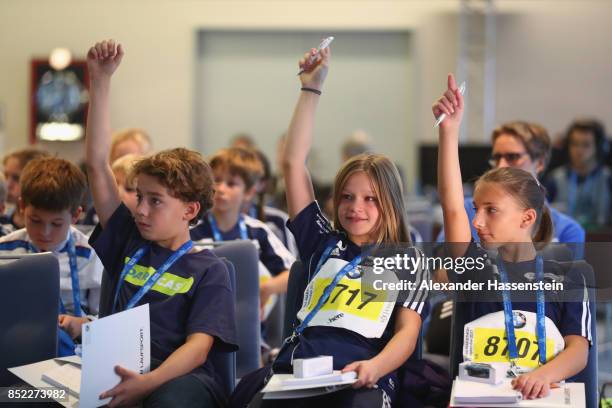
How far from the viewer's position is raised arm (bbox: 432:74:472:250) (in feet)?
8.46

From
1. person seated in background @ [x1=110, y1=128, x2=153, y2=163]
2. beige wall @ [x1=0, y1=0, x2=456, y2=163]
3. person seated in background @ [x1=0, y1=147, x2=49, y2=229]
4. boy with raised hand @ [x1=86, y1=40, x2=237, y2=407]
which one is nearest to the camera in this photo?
boy with raised hand @ [x1=86, y1=40, x2=237, y2=407]

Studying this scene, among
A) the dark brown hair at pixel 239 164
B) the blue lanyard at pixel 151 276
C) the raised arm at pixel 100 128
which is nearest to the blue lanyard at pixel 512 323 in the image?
the blue lanyard at pixel 151 276

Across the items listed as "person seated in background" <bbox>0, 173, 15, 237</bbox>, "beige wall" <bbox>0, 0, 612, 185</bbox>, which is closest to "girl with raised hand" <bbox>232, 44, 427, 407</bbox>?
"person seated in background" <bbox>0, 173, 15, 237</bbox>

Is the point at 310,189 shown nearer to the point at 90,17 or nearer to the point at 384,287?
the point at 384,287

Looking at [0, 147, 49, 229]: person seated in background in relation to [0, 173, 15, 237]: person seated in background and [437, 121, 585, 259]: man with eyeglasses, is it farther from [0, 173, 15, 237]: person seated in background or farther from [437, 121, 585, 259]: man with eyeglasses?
[437, 121, 585, 259]: man with eyeglasses

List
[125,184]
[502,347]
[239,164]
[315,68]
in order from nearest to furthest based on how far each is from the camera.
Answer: [502,347] → [315,68] → [125,184] → [239,164]

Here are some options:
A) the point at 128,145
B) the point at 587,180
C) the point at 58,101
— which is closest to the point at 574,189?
the point at 587,180

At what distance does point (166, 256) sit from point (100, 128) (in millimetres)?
431

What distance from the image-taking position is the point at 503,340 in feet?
7.98

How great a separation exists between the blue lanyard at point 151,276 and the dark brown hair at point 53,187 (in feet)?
1.76

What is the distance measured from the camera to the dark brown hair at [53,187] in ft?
9.91

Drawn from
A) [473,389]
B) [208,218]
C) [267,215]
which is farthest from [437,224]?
[473,389]

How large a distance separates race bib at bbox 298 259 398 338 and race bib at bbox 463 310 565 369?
0.81ft

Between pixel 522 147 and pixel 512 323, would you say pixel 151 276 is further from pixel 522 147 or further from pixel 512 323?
pixel 522 147
